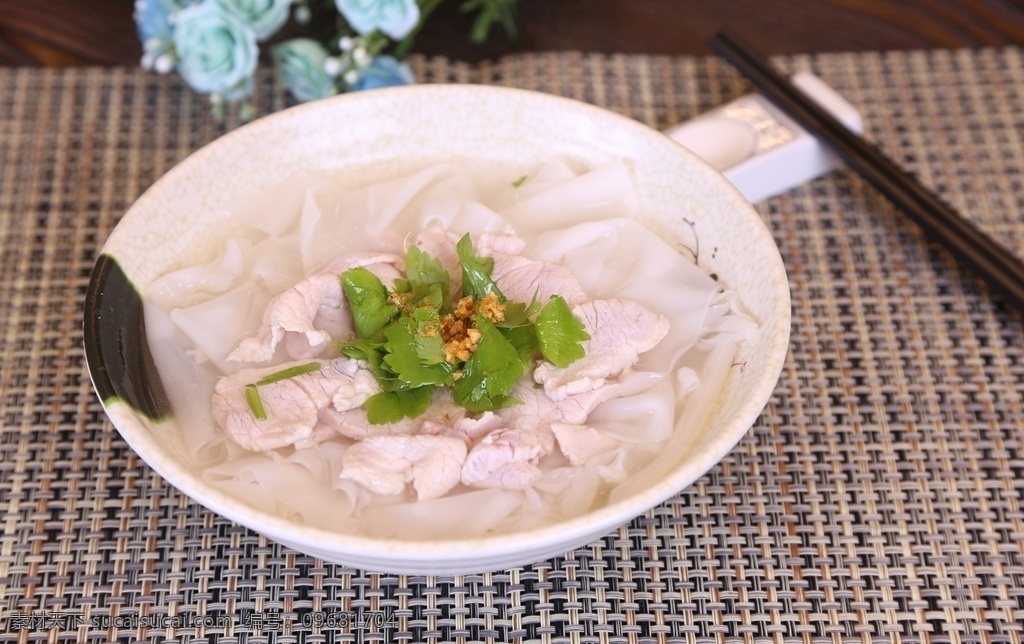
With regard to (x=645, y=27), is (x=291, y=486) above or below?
below

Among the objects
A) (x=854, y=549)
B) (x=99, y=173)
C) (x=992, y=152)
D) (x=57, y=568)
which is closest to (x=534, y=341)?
(x=854, y=549)

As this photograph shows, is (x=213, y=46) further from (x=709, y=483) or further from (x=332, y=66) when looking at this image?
(x=709, y=483)

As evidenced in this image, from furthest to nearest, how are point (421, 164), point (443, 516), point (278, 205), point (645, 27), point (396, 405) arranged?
point (645, 27) → point (421, 164) → point (278, 205) → point (396, 405) → point (443, 516)

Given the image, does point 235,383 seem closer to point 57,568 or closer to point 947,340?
point 57,568

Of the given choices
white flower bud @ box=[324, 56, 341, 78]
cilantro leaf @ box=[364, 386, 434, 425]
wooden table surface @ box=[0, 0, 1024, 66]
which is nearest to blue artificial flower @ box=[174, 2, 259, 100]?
white flower bud @ box=[324, 56, 341, 78]

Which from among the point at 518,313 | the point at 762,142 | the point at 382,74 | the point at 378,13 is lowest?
the point at 762,142

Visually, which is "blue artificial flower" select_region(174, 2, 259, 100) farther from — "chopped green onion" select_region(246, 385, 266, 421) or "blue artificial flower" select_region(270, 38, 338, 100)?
"chopped green onion" select_region(246, 385, 266, 421)

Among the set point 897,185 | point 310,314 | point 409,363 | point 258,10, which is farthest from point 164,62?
point 897,185

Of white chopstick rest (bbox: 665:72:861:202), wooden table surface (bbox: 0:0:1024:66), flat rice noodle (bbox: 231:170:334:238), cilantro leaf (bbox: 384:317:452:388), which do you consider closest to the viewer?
cilantro leaf (bbox: 384:317:452:388)

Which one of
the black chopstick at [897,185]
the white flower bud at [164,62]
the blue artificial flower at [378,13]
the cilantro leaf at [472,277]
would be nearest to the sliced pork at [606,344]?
the cilantro leaf at [472,277]
